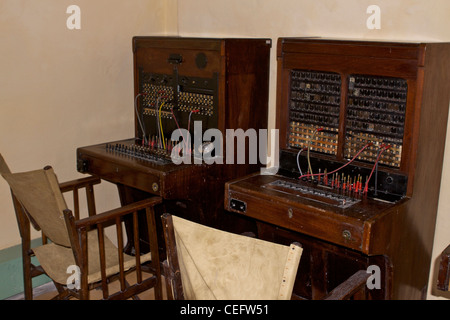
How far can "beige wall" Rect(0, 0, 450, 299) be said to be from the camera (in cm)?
281

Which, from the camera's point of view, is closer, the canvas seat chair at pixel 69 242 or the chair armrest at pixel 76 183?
A: the canvas seat chair at pixel 69 242

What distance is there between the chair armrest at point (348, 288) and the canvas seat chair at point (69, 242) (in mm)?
1070

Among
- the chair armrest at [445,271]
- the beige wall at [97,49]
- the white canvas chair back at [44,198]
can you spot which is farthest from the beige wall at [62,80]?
the chair armrest at [445,271]

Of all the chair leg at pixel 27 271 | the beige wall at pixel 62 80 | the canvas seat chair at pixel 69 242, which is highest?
the beige wall at pixel 62 80

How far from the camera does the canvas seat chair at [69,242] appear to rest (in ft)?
7.91

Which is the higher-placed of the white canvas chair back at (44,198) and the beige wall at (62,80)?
the beige wall at (62,80)

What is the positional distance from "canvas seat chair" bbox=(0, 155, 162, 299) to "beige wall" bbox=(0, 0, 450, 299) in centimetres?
50

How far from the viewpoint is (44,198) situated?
8.05 feet

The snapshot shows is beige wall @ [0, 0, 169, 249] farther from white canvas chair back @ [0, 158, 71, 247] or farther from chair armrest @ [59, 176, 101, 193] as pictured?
white canvas chair back @ [0, 158, 71, 247]

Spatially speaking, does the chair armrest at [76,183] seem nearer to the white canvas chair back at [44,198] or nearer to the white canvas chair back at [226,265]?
the white canvas chair back at [44,198]

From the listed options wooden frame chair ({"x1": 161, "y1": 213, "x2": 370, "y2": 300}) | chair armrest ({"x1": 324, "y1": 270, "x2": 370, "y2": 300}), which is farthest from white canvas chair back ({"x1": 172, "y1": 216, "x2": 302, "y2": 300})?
chair armrest ({"x1": 324, "y1": 270, "x2": 370, "y2": 300})

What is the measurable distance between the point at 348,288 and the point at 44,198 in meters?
1.47

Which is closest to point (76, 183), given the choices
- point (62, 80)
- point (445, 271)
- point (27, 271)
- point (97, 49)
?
point (27, 271)

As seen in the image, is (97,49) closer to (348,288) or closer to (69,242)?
(69,242)
